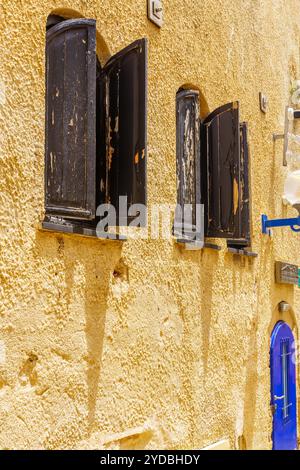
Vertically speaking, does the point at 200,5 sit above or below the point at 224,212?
above

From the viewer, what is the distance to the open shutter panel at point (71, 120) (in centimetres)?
309

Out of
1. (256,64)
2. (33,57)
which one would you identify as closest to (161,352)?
(33,57)

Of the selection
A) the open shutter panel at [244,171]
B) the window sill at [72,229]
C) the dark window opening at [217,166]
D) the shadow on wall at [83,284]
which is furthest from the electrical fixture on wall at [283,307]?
the window sill at [72,229]

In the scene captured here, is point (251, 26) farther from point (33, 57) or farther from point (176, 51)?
point (33, 57)

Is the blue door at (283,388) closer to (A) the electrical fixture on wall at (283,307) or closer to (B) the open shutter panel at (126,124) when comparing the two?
(A) the electrical fixture on wall at (283,307)

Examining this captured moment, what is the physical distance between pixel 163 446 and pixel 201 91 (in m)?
2.63

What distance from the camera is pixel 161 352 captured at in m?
4.02

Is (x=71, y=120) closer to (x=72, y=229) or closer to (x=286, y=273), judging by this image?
(x=72, y=229)

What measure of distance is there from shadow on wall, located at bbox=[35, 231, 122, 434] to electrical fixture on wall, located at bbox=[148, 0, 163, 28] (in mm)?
1549

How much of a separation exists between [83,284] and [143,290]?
0.65 m

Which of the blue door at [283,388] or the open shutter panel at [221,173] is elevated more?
the open shutter panel at [221,173]

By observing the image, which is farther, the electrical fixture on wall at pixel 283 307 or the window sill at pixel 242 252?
the electrical fixture on wall at pixel 283 307

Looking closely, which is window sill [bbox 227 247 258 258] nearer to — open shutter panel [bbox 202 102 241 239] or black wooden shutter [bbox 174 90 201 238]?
open shutter panel [bbox 202 102 241 239]

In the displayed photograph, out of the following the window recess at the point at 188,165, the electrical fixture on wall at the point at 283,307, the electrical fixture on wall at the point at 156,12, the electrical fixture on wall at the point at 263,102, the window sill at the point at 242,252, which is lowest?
the electrical fixture on wall at the point at 283,307
